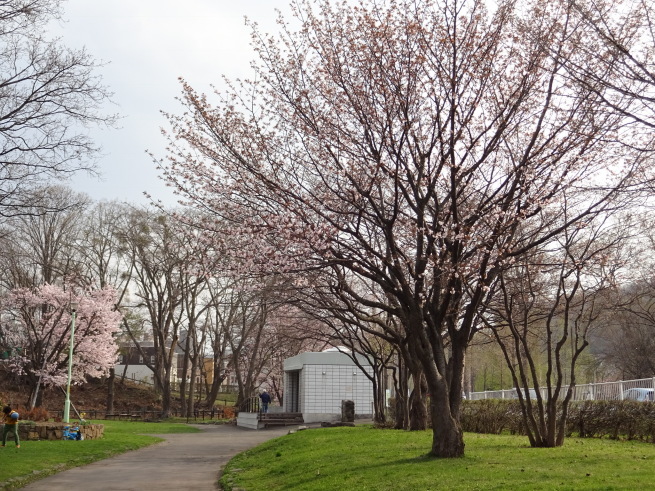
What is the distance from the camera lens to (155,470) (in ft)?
49.5

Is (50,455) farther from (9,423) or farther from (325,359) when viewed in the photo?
(325,359)

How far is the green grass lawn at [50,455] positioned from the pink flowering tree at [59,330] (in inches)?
538

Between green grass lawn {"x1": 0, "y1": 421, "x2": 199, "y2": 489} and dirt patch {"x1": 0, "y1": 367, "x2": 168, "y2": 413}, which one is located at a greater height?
dirt patch {"x1": 0, "y1": 367, "x2": 168, "y2": 413}

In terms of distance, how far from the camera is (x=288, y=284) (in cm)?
1590

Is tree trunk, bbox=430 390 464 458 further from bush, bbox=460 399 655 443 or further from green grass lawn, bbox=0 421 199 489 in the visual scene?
green grass lawn, bbox=0 421 199 489

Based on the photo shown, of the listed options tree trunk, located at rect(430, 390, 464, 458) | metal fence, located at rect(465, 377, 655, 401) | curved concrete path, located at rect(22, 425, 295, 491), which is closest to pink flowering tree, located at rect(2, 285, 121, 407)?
curved concrete path, located at rect(22, 425, 295, 491)

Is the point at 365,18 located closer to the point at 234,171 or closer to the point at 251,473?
the point at 234,171

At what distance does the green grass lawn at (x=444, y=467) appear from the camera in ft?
28.7

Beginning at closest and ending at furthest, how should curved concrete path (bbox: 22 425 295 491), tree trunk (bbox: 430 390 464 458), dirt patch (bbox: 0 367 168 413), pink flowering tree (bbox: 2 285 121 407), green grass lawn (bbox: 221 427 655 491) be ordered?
green grass lawn (bbox: 221 427 655 491) → tree trunk (bbox: 430 390 464 458) → curved concrete path (bbox: 22 425 295 491) → pink flowering tree (bbox: 2 285 121 407) → dirt patch (bbox: 0 367 168 413)

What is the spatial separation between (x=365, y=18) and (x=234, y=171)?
3.49 meters

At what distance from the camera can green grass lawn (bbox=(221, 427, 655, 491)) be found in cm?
873

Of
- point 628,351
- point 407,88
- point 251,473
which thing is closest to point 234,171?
point 407,88

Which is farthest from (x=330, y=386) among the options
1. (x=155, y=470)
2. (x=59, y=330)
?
(x=155, y=470)

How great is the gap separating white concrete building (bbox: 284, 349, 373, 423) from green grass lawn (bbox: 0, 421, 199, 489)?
1148cm
